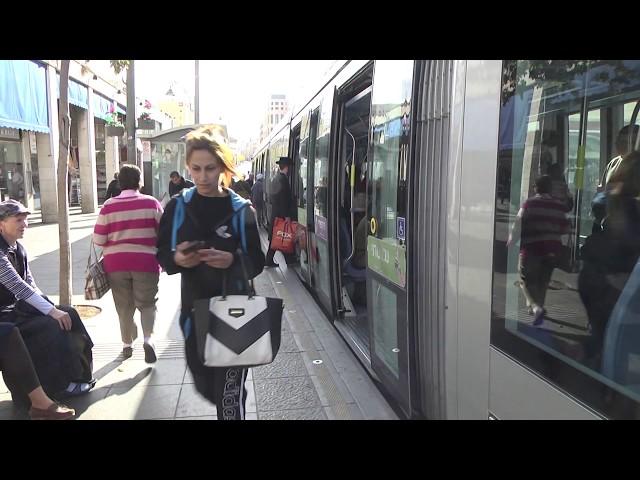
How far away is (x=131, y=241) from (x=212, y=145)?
2.12 meters

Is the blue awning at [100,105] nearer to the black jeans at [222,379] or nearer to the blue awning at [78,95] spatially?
the blue awning at [78,95]

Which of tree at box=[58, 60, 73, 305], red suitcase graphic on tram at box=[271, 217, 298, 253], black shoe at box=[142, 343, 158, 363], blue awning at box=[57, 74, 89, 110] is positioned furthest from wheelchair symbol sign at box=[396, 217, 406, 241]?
blue awning at box=[57, 74, 89, 110]

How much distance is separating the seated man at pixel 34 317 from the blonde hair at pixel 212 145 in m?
1.71

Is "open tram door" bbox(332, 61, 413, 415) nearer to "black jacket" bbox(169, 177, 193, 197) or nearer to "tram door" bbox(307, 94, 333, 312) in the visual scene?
"tram door" bbox(307, 94, 333, 312)

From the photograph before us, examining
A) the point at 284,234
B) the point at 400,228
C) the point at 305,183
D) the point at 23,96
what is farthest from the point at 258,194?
the point at 400,228

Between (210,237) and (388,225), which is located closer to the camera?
(210,237)

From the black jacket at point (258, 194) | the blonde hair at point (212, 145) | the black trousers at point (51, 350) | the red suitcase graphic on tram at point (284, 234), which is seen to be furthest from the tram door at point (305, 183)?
the black jacket at point (258, 194)

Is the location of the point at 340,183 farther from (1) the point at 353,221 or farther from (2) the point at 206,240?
(2) the point at 206,240

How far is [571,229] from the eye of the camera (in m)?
1.94

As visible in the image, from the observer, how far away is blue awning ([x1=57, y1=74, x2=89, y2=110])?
15.8 metres

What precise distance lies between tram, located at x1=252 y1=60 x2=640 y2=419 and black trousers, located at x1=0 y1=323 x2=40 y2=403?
8.28 feet

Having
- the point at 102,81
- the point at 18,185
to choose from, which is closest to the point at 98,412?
the point at 18,185

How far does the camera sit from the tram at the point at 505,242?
175 centimetres
